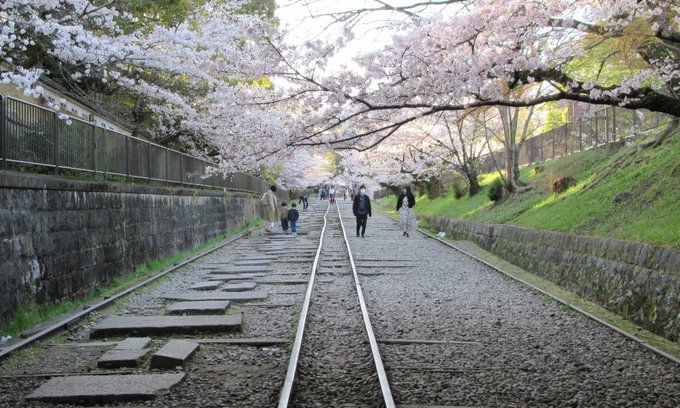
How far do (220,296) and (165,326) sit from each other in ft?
7.61

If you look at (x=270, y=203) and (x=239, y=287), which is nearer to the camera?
(x=239, y=287)

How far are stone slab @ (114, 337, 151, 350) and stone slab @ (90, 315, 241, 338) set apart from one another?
1.58 ft

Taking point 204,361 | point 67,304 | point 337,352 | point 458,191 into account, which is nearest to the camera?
point 204,361

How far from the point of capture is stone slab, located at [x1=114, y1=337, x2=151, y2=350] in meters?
6.50

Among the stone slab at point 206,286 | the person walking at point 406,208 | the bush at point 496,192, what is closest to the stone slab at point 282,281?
the stone slab at point 206,286

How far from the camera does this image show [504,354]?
655 cm

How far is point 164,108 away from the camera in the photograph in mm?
20781

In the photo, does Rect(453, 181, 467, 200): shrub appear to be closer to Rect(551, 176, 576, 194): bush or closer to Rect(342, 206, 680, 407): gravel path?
Rect(551, 176, 576, 194): bush

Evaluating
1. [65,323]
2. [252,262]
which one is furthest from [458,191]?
[65,323]

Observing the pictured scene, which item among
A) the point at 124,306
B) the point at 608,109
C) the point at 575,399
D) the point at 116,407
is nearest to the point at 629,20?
the point at 575,399

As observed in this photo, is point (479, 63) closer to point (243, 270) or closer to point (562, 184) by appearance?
point (243, 270)

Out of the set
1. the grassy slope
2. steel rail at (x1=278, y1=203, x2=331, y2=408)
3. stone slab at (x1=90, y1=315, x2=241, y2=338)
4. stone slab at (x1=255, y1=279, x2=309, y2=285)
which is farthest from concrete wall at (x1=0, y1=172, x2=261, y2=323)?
the grassy slope

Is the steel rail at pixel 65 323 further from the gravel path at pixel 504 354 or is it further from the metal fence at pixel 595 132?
the metal fence at pixel 595 132

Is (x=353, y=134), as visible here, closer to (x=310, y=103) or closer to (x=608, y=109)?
(x=310, y=103)
